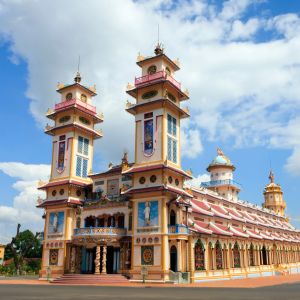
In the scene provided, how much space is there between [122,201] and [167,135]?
9.11 m

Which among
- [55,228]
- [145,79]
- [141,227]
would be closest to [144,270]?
[141,227]

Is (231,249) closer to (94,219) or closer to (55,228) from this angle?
(94,219)

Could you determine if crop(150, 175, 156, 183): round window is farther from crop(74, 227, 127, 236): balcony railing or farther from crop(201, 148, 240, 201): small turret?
crop(201, 148, 240, 201): small turret

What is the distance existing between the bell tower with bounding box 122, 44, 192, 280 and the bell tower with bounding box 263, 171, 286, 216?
2362 inches

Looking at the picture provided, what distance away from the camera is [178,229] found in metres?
38.3

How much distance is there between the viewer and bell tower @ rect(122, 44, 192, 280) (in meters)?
38.6

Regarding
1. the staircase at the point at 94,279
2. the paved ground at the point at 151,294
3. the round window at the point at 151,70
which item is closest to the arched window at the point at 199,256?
the staircase at the point at 94,279

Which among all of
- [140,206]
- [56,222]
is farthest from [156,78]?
[56,222]

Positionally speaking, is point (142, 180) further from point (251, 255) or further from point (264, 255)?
point (264, 255)

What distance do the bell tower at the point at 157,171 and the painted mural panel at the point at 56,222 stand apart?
35.6 ft

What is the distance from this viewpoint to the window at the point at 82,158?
165 ft

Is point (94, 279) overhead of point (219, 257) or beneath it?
beneath

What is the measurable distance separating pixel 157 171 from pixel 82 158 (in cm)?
1440

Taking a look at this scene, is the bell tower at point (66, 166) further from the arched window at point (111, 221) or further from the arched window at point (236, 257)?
the arched window at point (236, 257)
